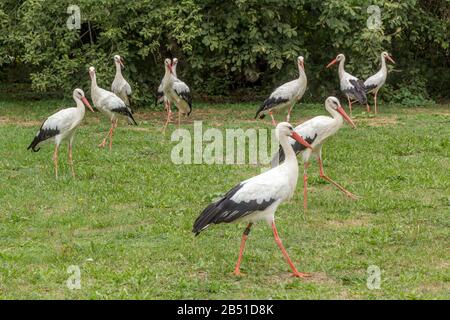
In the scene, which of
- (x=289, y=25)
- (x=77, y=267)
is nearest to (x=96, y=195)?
(x=77, y=267)

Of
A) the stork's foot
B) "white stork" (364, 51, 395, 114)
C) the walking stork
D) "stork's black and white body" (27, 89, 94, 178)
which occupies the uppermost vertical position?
"stork's black and white body" (27, 89, 94, 178)

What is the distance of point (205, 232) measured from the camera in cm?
862

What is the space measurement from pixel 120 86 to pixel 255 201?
9656 millimetres

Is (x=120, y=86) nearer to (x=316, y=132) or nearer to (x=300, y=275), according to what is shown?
(x=316, y=132)

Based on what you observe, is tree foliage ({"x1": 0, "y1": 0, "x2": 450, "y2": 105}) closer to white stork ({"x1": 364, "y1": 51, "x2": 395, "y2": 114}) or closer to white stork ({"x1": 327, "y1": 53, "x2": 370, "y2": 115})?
white stork ({"x1": 364, "y1": 51, "x2": 395, "y2": 114})

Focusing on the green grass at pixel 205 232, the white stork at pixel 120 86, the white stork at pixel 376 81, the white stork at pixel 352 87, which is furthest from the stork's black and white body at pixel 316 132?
the white stork at pixel 376 81

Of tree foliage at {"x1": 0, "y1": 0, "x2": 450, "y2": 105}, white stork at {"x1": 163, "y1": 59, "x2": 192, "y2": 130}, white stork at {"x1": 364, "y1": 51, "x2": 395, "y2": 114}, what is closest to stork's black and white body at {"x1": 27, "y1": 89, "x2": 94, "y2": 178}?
white stork at {"x1": 163, "y1": 59, "x2": 192, "y2": 130}

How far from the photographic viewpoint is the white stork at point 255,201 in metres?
7.07

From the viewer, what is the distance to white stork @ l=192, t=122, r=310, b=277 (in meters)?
7.07

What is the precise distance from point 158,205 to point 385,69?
9.34 metres

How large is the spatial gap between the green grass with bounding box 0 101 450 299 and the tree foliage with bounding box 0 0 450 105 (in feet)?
13.7

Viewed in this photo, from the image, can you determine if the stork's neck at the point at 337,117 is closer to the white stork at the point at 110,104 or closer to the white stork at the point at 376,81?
the white stork at the point at 110,104

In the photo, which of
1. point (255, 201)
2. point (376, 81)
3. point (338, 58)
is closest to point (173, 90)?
point (338, 58)
